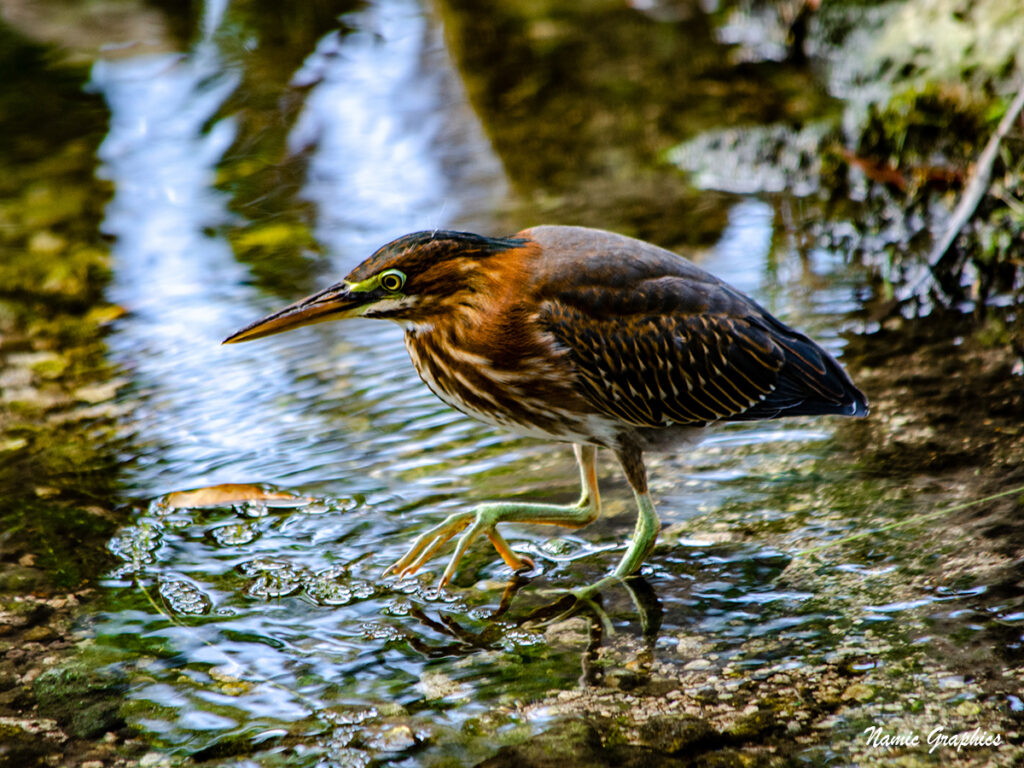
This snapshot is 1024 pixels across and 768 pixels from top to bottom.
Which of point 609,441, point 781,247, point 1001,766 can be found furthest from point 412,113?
point 1001,766

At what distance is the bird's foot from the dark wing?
0.62 meters

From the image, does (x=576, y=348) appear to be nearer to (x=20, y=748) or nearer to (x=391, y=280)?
(x=391, y=280)

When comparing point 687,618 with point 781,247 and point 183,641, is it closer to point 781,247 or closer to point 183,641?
point 183,641

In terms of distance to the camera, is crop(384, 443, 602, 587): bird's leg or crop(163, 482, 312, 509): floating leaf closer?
crop(384, 443, 602, 587): bird's leg

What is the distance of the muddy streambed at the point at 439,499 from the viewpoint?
354 cm

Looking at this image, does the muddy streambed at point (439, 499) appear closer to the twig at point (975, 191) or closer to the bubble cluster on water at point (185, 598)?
the bubble cluster on water at point (185, 598)

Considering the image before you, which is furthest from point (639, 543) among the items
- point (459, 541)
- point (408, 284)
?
point (408, 284)

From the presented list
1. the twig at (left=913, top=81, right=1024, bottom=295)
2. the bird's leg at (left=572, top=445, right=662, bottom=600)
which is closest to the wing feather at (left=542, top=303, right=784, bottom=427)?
the bird's leg at (left=572, top=445, right=662, bottom=600)

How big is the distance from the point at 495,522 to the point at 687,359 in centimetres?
99

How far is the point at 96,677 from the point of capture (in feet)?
12.8

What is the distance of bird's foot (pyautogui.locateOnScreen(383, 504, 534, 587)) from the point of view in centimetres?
433

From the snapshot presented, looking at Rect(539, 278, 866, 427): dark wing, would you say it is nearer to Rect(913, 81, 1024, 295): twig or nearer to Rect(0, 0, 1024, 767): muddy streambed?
Rect(0, 0, 1024, 767): muddy streambed

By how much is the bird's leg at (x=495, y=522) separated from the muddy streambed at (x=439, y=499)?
0.10 meters

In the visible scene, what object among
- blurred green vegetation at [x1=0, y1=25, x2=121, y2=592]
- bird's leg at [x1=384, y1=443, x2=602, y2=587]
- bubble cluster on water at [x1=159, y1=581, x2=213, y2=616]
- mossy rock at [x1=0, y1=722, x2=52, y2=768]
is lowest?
mossy rock at [x1=0, y1=722, x2=52, y2=768]
